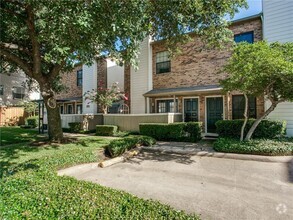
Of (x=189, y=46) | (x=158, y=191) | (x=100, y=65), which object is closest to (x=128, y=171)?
(x=158, y=191)

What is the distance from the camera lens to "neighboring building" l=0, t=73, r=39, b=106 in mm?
24562

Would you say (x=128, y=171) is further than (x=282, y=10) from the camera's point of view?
No

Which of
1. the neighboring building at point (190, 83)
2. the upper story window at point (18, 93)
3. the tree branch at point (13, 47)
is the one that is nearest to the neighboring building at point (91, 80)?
the neighboring building at point (190, 83)

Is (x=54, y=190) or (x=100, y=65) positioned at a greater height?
(x=100, y=65)

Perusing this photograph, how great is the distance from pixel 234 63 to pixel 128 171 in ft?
19.5

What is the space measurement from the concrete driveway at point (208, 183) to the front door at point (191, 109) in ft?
19.3

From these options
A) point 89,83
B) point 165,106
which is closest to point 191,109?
point 165,106

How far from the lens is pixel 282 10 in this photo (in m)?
10.7

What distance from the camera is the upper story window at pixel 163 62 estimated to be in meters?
15.2

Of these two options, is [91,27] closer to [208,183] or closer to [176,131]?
[208,183]

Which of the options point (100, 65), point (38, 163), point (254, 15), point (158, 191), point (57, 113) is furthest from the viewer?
point (100, 65)

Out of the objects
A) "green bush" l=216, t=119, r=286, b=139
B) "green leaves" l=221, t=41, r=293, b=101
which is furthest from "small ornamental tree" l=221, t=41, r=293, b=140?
"green bush" l=216, t=119, r=286, b=139

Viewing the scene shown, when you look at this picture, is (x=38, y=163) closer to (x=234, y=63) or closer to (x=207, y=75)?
(x=234, y=63)

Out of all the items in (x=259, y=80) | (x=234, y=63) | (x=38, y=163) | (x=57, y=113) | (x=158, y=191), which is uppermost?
(x=234, y=63)
